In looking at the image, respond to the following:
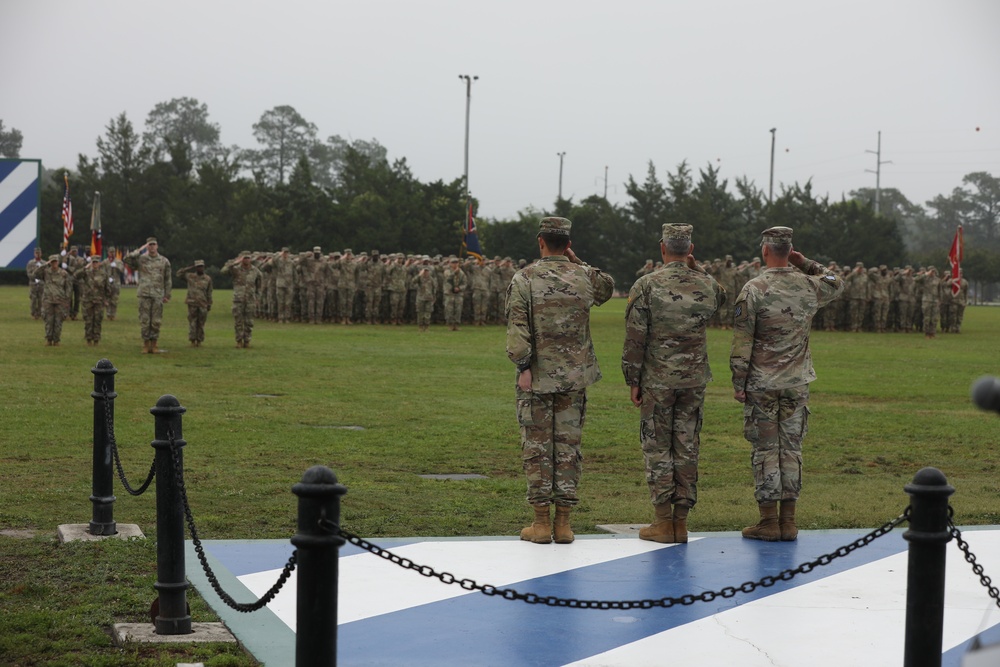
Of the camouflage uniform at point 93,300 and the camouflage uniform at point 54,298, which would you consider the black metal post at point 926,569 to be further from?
the camouflage uniform at point 93,300

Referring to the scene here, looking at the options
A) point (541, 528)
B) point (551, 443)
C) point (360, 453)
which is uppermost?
point (551, 443)

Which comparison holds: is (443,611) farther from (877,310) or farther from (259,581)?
(877,310)

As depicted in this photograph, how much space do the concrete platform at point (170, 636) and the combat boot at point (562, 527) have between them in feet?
8.24

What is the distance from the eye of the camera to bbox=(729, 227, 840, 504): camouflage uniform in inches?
307

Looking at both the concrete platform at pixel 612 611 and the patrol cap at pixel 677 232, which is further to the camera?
the patrol cap at pixel 677 232

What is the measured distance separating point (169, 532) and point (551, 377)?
2.65 metres

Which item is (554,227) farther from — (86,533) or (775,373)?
(86,533)

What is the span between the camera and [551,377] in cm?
754

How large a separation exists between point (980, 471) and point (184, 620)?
8271 millimetres

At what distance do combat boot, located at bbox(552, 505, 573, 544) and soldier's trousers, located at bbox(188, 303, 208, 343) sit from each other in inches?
685

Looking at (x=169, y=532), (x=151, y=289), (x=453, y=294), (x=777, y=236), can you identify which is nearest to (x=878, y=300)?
(x=453, y=294)

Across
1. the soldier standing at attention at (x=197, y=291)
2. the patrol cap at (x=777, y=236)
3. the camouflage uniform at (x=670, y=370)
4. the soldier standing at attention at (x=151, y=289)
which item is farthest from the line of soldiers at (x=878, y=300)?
the camouflage uniform at (x=670, y=370)

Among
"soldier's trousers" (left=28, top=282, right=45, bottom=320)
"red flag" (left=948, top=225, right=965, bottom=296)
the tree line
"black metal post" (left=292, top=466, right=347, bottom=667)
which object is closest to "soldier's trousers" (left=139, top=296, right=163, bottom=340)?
"soldier's trousers" (left=28, top=282, right=45, bottom=320)

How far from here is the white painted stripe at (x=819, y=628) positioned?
17.9 feet
